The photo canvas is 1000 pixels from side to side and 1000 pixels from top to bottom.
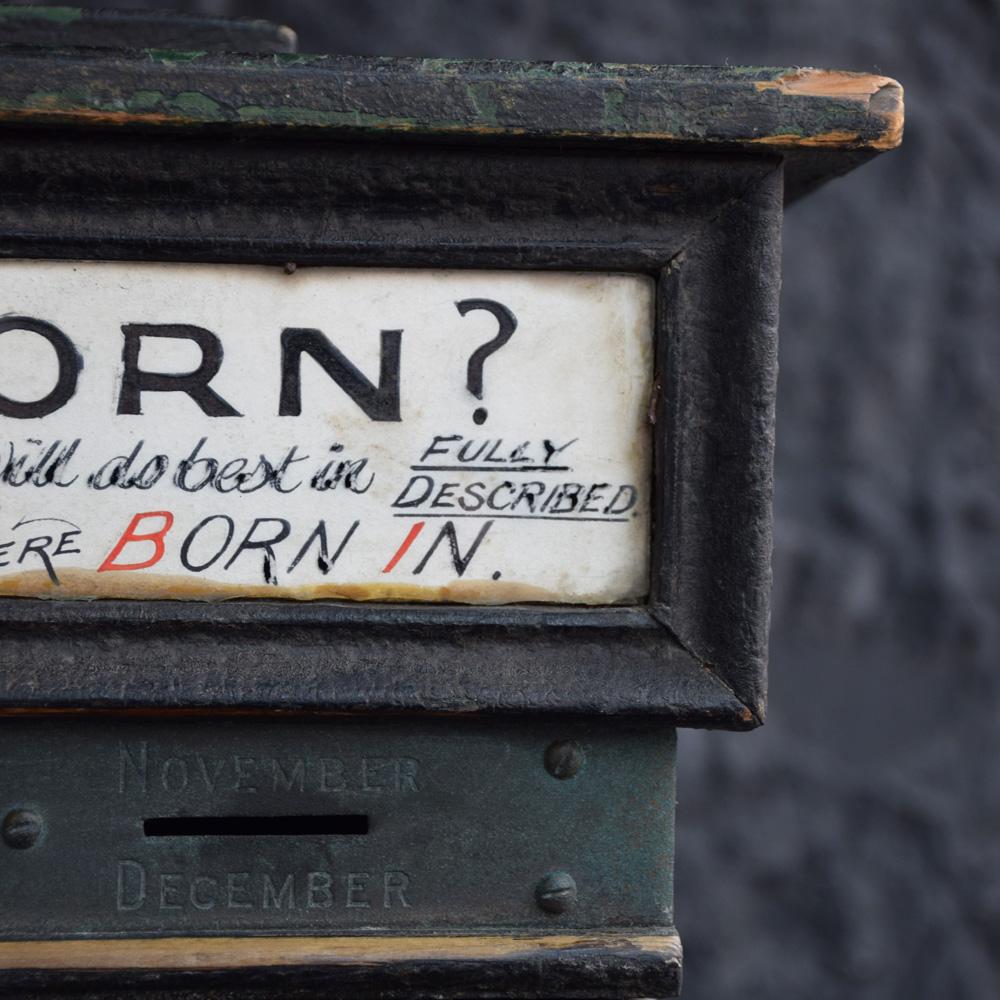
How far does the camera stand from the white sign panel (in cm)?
67

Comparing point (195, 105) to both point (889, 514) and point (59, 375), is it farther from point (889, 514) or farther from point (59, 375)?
point (889, 514)

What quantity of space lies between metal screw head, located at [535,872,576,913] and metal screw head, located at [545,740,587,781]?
0.19 ft

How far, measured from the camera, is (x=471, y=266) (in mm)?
670

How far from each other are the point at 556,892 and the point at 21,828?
0.29 meters

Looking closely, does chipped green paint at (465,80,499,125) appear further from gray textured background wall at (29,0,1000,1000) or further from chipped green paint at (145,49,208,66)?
gray textured background wall at (29,0,1000,1000)

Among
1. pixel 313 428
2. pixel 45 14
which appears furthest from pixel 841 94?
pixel 45 14

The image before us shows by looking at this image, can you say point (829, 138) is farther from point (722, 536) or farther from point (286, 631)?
point (286, 631)

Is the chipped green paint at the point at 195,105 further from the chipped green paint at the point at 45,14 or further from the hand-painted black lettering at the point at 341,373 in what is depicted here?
the chipped green paint at the point at 45,14

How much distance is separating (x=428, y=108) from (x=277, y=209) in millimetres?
96

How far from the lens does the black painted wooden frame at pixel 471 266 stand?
0.66 m

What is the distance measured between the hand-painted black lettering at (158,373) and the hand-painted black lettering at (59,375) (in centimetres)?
3

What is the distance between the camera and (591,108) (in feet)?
2.10

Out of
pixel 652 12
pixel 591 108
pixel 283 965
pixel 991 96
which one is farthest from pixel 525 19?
pixel 283 965

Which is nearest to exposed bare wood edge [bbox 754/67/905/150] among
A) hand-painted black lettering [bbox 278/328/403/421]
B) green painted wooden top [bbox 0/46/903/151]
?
green painted wooden top [bbox 0/46/903/151]
